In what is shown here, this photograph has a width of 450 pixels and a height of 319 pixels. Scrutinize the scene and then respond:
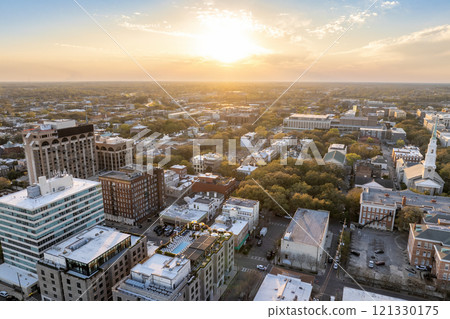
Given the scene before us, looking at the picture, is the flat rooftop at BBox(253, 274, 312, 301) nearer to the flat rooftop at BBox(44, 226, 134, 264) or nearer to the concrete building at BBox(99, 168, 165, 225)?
the flat rooftop at BBox(44, 226, 134, 264)

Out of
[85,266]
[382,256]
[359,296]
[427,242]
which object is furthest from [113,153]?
[427,242]

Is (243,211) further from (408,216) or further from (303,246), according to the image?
(408,216)

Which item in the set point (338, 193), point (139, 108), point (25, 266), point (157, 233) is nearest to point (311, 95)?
point (139, 108)

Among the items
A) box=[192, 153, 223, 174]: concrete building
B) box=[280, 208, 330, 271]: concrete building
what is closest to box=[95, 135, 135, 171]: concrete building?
box=[192, 153, 223, 174]: concrete building

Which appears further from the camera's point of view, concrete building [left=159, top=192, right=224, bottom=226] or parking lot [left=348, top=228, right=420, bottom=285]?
concrete building [left=159, top=192, right=224, bottom=226]
